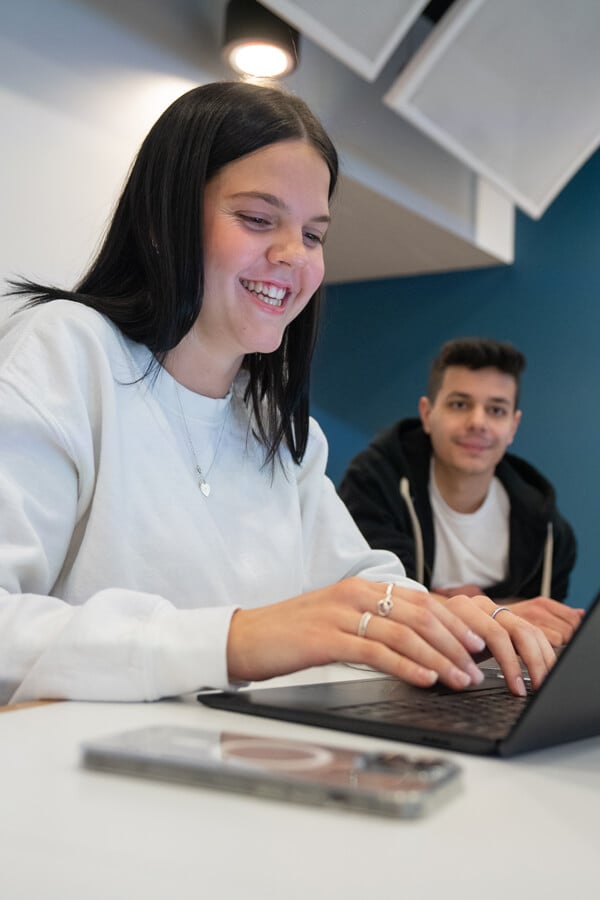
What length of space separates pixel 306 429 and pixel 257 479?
142 millimetres

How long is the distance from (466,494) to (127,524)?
5.67ft

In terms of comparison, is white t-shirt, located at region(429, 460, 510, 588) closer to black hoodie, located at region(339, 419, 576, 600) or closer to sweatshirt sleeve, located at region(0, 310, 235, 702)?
black hoodie, located at region(339, 419, 576, 600)

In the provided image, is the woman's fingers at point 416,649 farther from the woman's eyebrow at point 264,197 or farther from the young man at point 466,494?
the young man at point 466,494

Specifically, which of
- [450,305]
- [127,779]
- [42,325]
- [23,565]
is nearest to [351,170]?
[450,305]

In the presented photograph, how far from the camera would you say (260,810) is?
0.38 meters

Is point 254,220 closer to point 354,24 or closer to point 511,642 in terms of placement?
point 511,642

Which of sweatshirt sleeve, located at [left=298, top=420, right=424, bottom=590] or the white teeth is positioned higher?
the white teeth

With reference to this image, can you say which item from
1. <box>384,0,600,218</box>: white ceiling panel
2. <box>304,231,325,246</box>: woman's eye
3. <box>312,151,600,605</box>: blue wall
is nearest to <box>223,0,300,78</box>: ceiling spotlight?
<box>384,0,600,218</box>: white ceiling panel

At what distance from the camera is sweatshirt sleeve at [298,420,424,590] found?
1157mm

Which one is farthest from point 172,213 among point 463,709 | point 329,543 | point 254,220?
point 463,709

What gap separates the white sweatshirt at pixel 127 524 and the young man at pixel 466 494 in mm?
1154

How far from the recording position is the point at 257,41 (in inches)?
84.5

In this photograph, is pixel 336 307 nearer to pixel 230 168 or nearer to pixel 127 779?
pixel 230 168

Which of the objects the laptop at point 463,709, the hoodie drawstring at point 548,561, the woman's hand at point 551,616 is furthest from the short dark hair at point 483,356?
the laptop at point 463,709
